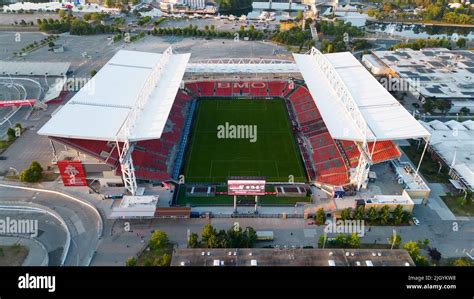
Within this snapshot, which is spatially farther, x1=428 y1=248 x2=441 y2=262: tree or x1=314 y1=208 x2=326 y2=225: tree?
x1=314 y1=208 x2=326 y2=225: tree

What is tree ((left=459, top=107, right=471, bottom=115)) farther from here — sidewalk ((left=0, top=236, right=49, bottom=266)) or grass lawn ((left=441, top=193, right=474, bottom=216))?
sidewalk ((left=0, top=236, right=49, bottom=266))

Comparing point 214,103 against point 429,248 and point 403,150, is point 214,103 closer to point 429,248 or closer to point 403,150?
point 403,150

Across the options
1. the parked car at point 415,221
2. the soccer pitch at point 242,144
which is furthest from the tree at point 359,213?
the soccer pitch at point 242,144

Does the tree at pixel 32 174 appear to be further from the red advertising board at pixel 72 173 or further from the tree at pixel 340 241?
the tree at pixel 340 241

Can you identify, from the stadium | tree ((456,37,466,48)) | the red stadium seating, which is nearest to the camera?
the stadium

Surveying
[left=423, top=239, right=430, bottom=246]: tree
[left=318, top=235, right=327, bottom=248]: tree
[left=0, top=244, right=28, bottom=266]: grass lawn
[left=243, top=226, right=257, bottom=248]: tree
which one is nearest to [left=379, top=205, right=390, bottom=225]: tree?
[left=423, top=239, right=430, bottom=246]: tree

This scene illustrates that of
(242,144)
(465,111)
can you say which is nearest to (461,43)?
(465,111)

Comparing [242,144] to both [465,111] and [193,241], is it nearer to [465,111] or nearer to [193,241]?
[193,241]
